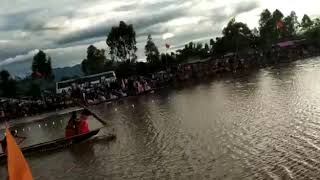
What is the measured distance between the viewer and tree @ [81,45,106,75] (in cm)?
10053

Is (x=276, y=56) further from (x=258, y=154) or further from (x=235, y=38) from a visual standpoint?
(x=258, y=154)

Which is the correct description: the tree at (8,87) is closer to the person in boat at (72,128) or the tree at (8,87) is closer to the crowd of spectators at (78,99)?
the crowd of spectators at (78,99)

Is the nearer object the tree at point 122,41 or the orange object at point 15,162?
the orange object at point 15,162

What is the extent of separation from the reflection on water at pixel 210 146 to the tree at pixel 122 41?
200 feet

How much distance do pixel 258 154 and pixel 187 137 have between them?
594 cm

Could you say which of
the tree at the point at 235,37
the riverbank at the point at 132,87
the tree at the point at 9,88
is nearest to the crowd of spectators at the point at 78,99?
the riverbank at the point at 132,87

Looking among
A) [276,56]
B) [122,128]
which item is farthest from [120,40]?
[122,128]

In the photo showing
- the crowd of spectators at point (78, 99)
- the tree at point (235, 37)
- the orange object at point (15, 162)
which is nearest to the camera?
the orange object at point (15, 162)

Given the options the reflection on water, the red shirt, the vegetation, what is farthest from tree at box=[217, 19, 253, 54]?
the red shirt

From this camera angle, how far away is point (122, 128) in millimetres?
31094

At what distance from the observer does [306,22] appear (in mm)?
127125

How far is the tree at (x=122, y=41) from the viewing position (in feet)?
313

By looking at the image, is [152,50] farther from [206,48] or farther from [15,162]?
[15,162]

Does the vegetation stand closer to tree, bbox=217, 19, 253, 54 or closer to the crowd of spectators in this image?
tree, bbox=217, 19, 253, 54
